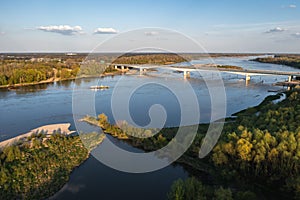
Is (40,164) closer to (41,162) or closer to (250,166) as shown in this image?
(41,162)

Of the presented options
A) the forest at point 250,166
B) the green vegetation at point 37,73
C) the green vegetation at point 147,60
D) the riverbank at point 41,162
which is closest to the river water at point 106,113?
the riverbank at point 41,162

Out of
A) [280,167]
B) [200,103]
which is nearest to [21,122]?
[200,103]

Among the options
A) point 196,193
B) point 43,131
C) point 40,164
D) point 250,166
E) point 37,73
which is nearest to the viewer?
point 196,193

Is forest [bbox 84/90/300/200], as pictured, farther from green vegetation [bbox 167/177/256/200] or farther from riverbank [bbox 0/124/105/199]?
riverbank [bbox 0/124/105/199]

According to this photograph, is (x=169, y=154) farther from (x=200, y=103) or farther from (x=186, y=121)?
(x=200, y=103)

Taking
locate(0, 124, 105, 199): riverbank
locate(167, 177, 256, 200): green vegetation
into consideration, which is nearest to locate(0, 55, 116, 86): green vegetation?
locate(0, 124, 105, 199): riverbank

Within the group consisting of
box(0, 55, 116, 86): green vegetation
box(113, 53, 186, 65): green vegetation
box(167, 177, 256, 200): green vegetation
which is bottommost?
box(167, 177, 256, 200): green vegetation

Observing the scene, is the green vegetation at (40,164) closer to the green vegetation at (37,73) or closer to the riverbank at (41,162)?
the riverbank at (41,162)

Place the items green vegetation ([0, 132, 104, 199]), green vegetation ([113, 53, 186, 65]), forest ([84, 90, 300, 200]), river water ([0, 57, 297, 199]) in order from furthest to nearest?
green vegetation ([113, 53, 186, 65]), river water ([0, 57, 297, 199]), green vegetation ([0, 132, 104, 199]), forest ([84, 90, 300, 200])

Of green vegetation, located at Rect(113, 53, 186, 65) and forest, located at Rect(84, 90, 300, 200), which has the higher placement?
green vegetation, located at Rect(113, 53, 186, 65)

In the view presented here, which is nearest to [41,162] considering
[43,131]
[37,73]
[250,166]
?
[43,131]
